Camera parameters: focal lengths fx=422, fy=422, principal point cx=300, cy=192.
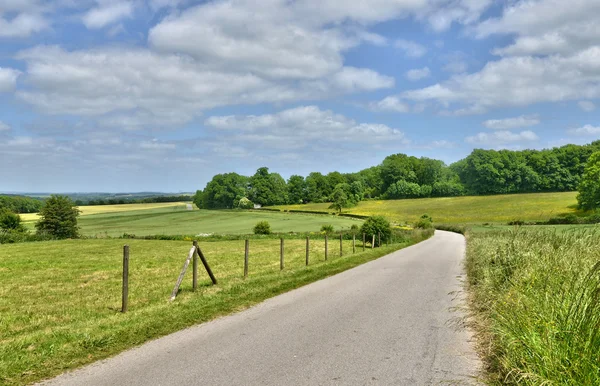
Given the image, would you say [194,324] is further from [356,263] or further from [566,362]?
[356,263]

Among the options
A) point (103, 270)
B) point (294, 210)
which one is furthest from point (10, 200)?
point (103, 270)

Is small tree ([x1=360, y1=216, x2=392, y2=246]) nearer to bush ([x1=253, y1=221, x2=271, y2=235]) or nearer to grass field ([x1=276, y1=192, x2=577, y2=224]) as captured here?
bush ([x1=253, y1=221, x2=271, y2=235])

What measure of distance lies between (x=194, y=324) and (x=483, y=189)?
393 ft

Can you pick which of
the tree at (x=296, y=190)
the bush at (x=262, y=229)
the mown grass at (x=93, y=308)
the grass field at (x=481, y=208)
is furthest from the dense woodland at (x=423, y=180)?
the mown grass at (x=93, y=308)

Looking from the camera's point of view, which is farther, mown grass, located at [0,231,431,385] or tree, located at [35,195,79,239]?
tree, located at [35,195,79,239]

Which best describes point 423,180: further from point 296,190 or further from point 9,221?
point 9,221

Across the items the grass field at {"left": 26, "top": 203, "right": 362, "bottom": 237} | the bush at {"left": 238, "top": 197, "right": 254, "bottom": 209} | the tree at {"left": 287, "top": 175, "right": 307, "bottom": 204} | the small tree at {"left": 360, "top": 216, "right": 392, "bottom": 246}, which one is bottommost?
the grass field at {"left": 26, "top": 203, "right": 362, "bottom": 237}

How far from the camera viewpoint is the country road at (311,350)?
5402 mm

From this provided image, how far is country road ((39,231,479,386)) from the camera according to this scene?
540 centimetres

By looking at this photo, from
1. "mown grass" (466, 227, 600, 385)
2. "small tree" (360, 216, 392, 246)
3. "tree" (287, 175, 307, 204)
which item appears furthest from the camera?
"tree" (287, 175, 307, 204)

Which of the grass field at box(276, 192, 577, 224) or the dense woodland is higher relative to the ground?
the dense woodland

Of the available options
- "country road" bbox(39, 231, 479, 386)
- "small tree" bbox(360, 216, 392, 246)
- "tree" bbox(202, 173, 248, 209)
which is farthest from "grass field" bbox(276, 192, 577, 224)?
"country road" bbox(39, 231, 479, 386)

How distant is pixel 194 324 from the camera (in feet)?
27.2

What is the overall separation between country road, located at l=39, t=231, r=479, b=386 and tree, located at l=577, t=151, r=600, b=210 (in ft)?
249
